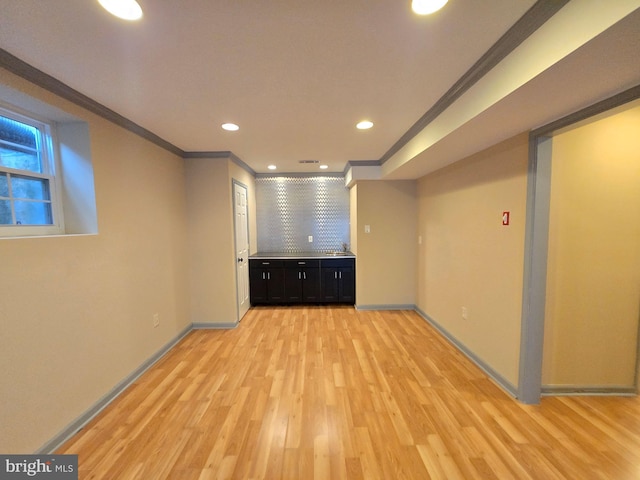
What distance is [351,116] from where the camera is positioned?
7.32 ft

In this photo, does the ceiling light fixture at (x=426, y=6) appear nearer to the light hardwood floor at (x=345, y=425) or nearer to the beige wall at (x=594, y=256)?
the beige wall at (x=594, y=256)

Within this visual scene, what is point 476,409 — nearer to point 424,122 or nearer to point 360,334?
point 360,334

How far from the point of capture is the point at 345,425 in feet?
5.94

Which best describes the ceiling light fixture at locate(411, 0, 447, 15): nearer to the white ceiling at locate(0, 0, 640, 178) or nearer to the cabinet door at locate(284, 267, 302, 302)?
the white ceiling at locate(0, 0, 640, 178)

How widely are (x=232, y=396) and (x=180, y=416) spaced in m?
0.39

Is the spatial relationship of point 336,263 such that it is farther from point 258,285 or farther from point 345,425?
point 345,425

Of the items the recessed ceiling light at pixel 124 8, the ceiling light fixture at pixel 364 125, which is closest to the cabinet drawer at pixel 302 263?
the ceiling light fixture at pixel 364 125

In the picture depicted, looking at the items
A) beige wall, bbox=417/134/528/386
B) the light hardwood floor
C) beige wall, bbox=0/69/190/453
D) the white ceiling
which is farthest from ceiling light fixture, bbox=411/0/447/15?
the light hardwood floor

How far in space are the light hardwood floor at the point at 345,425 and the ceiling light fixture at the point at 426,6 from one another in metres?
2.39

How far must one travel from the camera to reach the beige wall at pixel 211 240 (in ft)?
11.1

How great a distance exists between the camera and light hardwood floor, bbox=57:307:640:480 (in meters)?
1.50

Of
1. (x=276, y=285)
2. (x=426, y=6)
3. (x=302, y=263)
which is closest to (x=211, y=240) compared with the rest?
(x=276, y=285)

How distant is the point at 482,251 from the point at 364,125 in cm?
171

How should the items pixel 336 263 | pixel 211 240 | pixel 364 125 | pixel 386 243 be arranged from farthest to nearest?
pixel 336 263 < pixel 386 243 < pixel 211 240 < pixel 364 125
